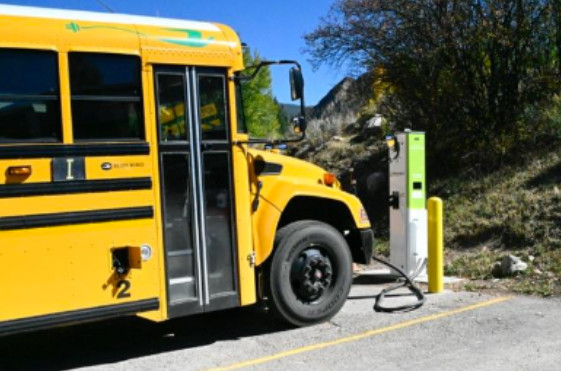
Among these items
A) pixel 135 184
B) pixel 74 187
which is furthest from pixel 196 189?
pixel 74 187

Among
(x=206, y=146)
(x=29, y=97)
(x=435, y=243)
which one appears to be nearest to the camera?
(x=29, y=97)

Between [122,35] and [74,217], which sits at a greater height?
[122,35]

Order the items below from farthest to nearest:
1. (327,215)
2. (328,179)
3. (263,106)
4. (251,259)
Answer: (263,106) < (327,215) < (328,179) < (251,259)

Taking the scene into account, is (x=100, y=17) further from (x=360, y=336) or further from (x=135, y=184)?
(x=360, y=336)

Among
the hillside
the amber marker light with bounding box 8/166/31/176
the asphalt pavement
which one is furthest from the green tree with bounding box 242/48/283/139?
the amber marker light with bounding box 8/166/31/176

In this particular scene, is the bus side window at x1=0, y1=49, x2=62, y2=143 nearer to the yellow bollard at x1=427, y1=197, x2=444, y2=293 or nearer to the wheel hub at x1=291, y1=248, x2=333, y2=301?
the wheel hub at x1=291, y1=248, x2=333, y2=301

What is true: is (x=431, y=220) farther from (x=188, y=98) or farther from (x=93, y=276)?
(x=93, y=276)

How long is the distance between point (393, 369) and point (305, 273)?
140cm

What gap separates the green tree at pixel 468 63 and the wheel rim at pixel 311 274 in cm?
632

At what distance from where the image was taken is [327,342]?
5641 mm

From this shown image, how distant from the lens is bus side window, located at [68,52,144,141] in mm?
4805

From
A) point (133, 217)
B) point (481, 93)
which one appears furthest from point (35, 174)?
point (481, 93)

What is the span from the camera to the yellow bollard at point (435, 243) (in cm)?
732

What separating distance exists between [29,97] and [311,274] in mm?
2956
